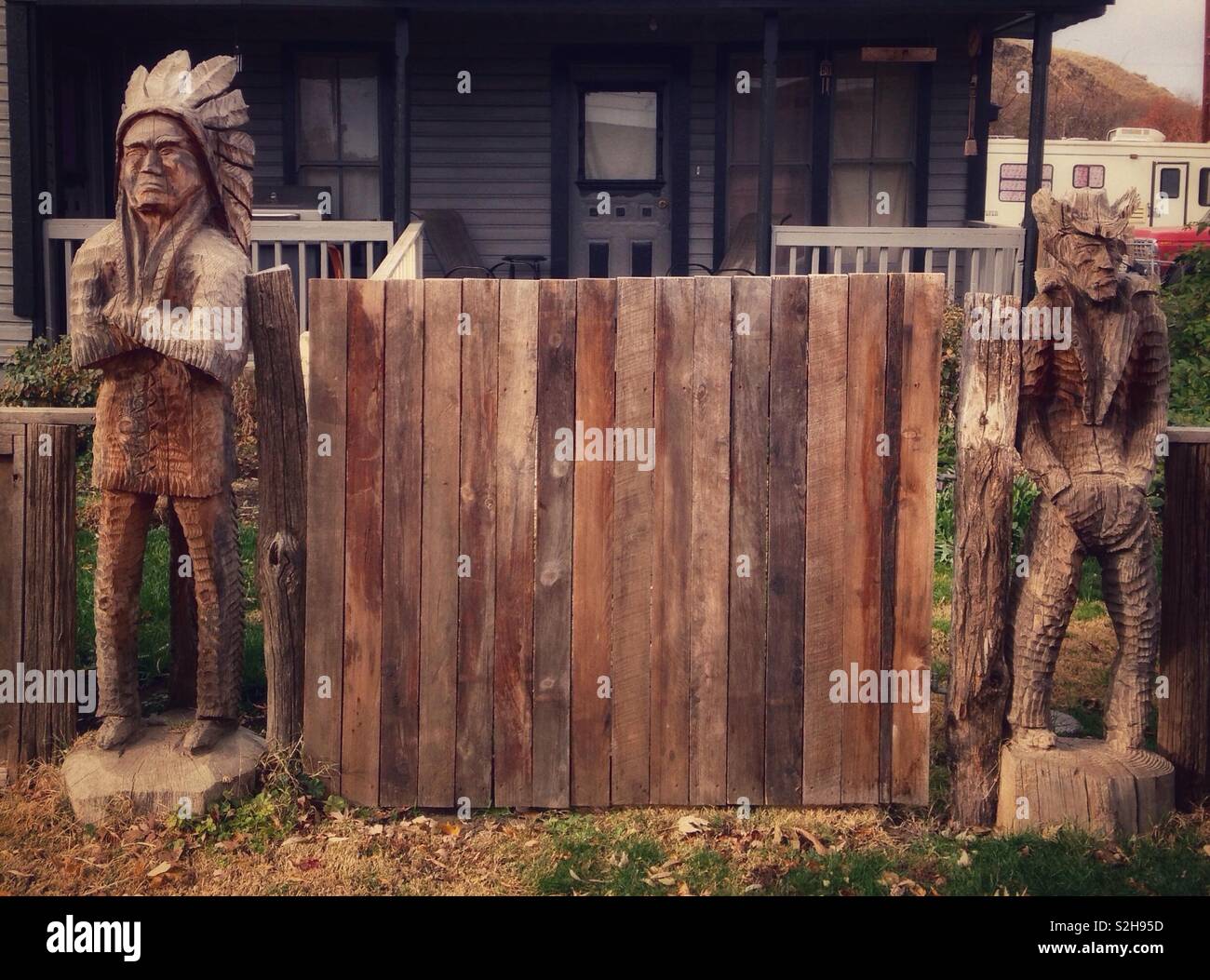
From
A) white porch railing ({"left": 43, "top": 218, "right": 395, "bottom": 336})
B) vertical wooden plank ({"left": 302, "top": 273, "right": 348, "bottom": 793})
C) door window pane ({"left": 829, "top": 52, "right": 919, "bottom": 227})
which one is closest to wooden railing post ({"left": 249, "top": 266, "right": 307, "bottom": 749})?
vertical wooden plank ({"left": 302, "top": 273, "right": 348, "bottom": 793})

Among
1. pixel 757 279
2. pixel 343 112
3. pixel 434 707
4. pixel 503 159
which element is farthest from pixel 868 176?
pixel 434 707

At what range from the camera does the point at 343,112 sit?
12.3 metres

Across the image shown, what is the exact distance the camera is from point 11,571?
14.6 feet

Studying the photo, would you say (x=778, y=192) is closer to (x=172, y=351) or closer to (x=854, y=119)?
(x=854, y=119)

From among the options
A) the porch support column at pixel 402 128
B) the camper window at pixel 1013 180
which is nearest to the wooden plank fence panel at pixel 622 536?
the porch support column at pixel 402 128

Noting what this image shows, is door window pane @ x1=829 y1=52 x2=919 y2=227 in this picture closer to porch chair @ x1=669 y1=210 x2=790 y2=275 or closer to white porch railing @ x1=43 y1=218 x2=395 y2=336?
porch chair @ x1=669 y1=210 x2=790 y2=275

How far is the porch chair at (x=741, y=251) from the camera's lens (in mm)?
11250

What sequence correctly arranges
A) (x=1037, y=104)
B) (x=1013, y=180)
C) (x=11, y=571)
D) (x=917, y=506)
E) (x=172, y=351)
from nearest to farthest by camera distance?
(x=172, y=351), (x=917, y=506), (x=11, y=571), (x=1037, y=104), (x=1013, y=180)

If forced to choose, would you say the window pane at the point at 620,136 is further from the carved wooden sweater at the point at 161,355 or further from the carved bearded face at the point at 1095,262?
the carved bearded face at the point at 1095,262

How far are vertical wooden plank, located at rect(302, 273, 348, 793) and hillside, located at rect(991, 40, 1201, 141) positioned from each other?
38980 millimetres

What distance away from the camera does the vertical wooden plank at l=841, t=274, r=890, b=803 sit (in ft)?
13.6

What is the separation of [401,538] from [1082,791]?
2.29m

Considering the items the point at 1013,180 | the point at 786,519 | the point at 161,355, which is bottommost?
the point at 786,519

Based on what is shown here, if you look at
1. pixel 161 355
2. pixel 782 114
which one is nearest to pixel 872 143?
pixel 782 114
